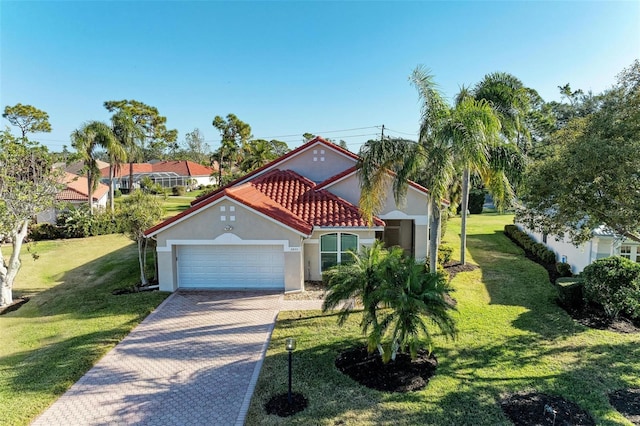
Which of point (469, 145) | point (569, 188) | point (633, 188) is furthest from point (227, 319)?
point (633, 188)

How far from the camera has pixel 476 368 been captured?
10.4m

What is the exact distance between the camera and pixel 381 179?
15.5 m

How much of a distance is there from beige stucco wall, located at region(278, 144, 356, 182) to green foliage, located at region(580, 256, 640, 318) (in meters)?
13.0

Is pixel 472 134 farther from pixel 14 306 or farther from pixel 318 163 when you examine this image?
pixel 14 306

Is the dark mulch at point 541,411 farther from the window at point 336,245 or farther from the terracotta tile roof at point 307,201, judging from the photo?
the window at point 336,245

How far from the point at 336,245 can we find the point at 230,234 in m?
5.07

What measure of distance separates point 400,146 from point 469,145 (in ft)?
8.79

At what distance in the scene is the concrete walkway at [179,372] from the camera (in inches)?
341

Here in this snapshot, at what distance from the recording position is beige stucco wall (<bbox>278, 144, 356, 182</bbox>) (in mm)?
22516

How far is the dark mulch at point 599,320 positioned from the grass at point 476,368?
1.39 feet

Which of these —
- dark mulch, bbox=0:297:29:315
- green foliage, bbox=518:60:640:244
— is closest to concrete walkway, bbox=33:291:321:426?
dark mulch, bbox=0:297:29:315

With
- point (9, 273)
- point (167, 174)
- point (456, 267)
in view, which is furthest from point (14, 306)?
point (167, 174)

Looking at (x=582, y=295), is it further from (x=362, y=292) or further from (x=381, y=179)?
(x=362, y=292)

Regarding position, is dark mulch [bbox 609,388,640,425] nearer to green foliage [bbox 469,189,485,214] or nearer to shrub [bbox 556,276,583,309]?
shrub [bbox 556,276,583,309]
